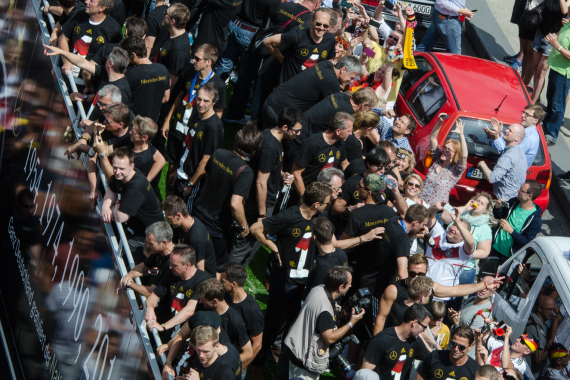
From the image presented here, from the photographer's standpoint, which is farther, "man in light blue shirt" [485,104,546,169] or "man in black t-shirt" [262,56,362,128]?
"man in light blue shirt" [485,104,546,169]

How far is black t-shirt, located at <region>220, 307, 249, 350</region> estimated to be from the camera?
534 cm

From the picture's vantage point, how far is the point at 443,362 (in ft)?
18.2

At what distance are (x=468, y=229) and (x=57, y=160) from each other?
427 cm

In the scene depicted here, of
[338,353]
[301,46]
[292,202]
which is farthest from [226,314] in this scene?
[301,46]

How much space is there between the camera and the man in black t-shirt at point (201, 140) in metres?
6.80

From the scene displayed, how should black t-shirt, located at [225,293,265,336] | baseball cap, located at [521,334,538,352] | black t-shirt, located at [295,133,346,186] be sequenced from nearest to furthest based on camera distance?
black t-shirt, located at [225,293,265,336]
baseball cap, located at [521,334,538,352]
black t-shirt, located at [295,133,346,186]

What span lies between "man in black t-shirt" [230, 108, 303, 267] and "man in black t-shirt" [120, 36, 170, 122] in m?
1.43

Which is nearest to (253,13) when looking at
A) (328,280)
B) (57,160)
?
(57,160)

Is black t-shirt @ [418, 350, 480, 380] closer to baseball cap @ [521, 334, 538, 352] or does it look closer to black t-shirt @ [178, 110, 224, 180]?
baseball cap @ [521, 334, 538, 352]

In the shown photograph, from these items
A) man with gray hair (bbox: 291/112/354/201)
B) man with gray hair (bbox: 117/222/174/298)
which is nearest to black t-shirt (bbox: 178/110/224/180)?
man with gray hair (bbox: 291/112/354/201)

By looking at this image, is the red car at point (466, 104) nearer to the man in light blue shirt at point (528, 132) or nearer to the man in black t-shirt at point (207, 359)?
the man in light blue shirt at point (528, 132)

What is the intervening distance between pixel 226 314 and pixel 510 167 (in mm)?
4649

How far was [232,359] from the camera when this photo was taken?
4918 mm

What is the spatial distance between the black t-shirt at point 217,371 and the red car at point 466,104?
15.7 feet
